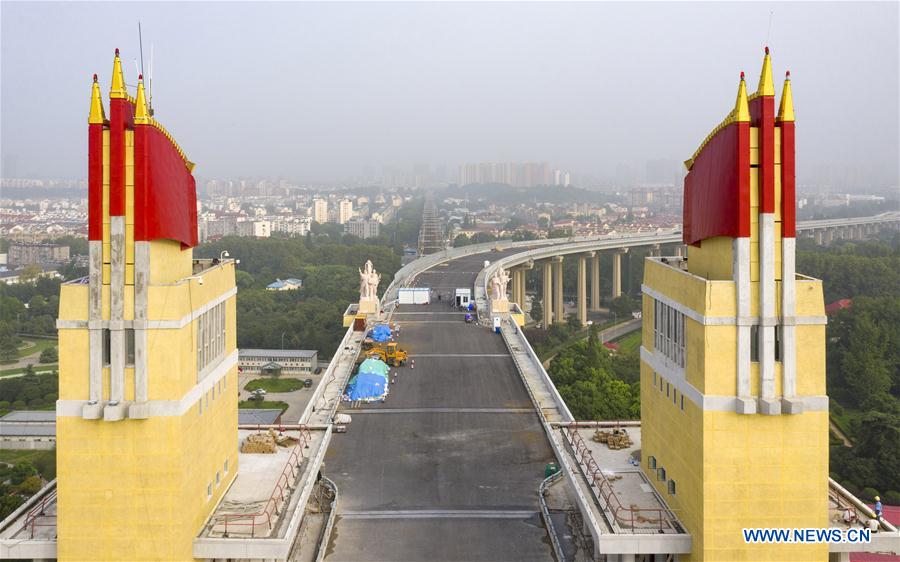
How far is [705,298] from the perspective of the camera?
540 inches

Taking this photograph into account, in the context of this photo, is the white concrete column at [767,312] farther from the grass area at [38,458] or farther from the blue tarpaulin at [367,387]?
the grass area at [38,458]

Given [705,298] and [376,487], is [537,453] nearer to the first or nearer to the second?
[376,487]

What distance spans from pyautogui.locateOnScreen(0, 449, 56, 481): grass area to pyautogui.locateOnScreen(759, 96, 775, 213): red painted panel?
33357 mm

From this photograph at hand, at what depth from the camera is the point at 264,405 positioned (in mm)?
54281

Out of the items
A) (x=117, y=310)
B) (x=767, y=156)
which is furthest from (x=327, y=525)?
(x=767, y=156)

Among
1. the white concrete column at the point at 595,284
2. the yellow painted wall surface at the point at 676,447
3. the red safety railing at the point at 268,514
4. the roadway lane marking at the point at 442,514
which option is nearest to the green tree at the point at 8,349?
the white concrete column at the point at 595,284

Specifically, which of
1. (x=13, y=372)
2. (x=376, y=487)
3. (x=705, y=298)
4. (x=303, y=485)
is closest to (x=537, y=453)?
(x=376, y=487)

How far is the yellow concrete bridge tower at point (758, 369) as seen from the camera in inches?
532

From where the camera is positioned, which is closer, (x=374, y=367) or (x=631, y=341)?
(x=374, y=367)

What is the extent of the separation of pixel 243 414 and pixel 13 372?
82.4ft

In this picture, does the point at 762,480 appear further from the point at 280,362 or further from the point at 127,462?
the point at 280,362

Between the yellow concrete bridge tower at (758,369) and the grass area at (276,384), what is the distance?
4756 cm

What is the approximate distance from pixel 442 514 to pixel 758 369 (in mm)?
7656

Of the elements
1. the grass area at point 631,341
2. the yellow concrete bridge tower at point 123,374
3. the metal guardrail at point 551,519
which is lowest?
the grass area at point 631,341
